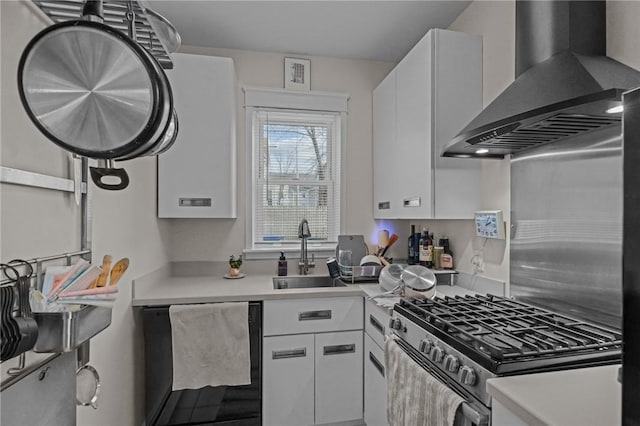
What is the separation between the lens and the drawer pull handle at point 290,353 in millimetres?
2189

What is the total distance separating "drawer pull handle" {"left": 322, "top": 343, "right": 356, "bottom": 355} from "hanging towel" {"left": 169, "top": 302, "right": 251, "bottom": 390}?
0.48m

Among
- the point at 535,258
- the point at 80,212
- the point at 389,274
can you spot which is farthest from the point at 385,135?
the point at 80,212

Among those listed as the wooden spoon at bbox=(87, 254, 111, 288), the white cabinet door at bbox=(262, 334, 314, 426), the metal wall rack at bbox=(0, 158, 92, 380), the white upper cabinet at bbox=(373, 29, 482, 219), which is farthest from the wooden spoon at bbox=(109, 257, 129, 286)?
the white upper cabinet at bbox=(373, 29, 482, 219)

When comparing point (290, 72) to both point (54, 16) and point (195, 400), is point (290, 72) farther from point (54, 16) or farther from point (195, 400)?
point (195, 400)

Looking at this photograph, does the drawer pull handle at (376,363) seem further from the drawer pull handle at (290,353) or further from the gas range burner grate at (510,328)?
the gas range burner grate at (510,328)

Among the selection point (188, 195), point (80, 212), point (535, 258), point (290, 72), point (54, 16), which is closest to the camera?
point (54, 16)

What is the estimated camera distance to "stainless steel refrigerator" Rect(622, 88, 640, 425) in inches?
27.2

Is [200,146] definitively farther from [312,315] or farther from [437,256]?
[437,256]

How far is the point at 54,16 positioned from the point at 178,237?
1.81 m

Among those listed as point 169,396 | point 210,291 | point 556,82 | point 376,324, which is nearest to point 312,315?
point 376,324

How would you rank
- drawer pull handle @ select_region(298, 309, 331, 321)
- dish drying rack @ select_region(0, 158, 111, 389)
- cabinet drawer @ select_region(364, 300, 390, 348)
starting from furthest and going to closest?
drawer pull handle @ select_region(298, 309, 331, 321)
cabinet drawer @ select_region(364, 300, 390, 348)
dish drying rack @ select_region(0, 158, 111, 389)

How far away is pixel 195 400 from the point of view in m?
2.06

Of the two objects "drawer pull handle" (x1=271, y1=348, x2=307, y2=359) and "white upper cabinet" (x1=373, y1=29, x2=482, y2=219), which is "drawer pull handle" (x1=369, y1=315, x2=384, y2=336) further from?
"white upper cabinet" (x1=373, y1=29, x2=482, y2=219)

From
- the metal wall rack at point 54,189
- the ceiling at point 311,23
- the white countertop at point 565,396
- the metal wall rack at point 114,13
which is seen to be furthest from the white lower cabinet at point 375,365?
the ceiling at point 311,23
